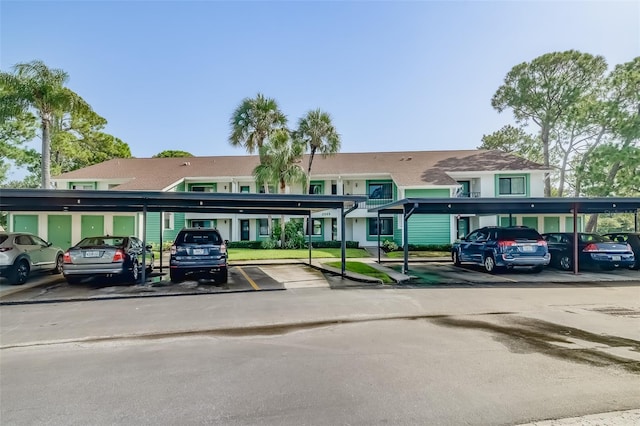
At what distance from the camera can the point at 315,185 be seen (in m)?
29.8

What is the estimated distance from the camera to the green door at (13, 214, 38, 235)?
808 inches

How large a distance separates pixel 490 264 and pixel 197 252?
34.1 ft

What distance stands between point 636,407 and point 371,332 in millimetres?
3486

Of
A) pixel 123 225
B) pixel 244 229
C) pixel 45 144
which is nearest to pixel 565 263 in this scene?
pixel 244 229

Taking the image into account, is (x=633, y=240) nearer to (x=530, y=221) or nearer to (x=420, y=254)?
(x=420, y=254)

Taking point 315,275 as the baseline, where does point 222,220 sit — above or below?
above

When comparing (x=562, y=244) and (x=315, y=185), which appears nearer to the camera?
(x=562, y=244)

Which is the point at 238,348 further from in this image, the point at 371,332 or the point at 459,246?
the point at 459,246

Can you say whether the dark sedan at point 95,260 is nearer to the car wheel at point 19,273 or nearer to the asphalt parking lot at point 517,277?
the car wheel at point 19,273

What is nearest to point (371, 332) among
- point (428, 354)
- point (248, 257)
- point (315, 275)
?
point (428, 354)

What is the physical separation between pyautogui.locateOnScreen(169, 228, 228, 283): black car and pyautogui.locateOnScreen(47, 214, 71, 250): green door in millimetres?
12455

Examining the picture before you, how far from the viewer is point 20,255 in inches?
463

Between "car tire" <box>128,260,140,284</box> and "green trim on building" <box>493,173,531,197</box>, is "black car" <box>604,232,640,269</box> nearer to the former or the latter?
"green trim on building" <box>493,173,531,197</box>

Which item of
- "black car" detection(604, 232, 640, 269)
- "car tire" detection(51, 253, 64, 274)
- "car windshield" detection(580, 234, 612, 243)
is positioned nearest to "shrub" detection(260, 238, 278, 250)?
"car tire" detection(51, 253, 64, 274)
